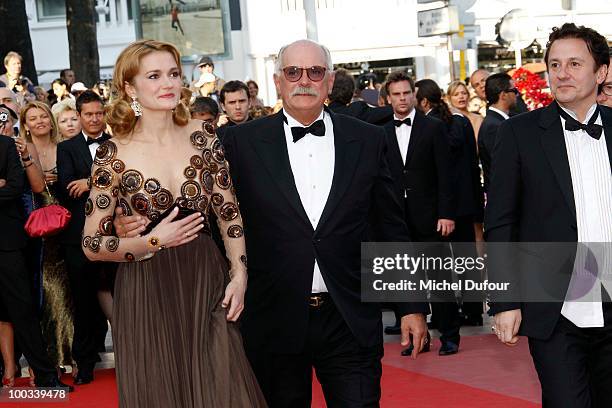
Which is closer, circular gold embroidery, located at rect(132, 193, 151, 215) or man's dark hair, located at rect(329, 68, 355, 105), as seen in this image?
circular gold embroidery, located at rect(132, 193, 151, 215)

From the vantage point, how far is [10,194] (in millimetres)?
8266

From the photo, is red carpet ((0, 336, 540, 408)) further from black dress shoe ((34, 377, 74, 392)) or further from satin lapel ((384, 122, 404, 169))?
satin lapel ((384, 122, 404, 169))

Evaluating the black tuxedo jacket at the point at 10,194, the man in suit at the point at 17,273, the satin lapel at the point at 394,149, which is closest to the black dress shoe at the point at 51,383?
the man in suit at the point at 17,273

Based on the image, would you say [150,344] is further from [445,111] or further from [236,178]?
[445,111]

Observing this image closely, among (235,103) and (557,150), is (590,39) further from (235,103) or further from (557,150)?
(235,103)

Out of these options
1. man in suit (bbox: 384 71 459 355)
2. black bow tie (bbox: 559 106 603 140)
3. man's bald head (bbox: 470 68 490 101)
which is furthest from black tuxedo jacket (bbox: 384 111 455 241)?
black bow tie (bbox: 559 106 603 140)

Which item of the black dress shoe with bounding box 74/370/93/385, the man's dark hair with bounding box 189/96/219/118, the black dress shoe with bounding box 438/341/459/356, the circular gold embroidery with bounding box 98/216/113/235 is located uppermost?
the man's dark hair with bounding box 189/96/219/118

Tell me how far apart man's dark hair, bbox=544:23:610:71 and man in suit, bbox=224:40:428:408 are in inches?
36.7

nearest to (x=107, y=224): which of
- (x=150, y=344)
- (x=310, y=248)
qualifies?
(x=150, y=344)

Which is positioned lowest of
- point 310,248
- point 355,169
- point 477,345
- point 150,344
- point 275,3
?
point 477,345

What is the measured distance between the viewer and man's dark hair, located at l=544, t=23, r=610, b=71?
4.92 metres

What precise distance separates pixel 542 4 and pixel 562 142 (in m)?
28.9

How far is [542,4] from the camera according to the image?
3269 centimetres

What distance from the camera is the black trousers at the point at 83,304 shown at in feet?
29.0
